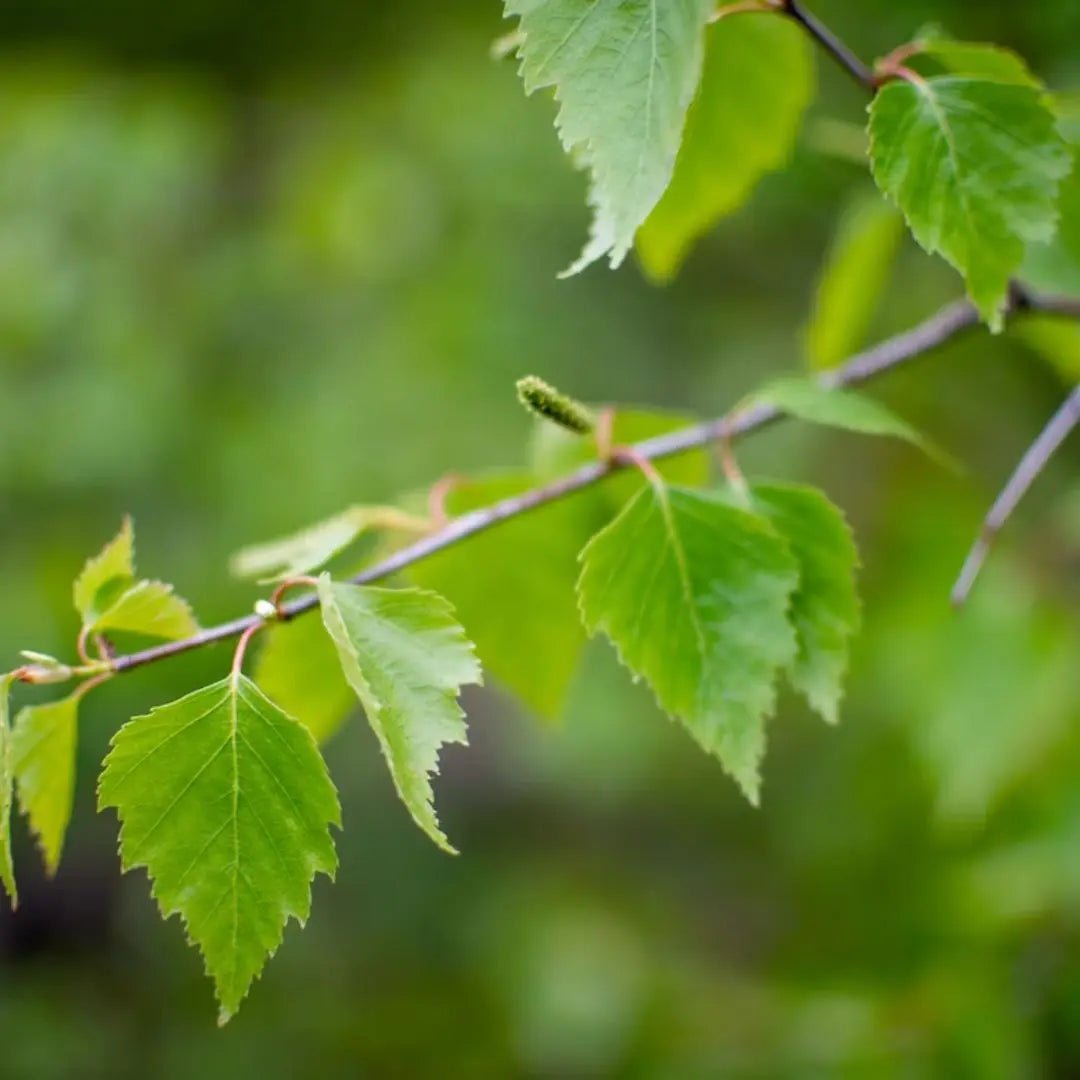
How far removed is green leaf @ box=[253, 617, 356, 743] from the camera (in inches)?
31.7

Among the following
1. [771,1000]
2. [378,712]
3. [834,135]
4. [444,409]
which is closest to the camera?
[378,712]

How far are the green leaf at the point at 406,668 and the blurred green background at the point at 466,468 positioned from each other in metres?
1.11

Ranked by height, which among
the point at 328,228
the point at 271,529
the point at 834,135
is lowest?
the point at 271,529

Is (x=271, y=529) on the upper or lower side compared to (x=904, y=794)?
upper

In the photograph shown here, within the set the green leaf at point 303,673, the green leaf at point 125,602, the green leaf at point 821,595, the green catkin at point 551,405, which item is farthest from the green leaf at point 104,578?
the green leaf at point 821,595

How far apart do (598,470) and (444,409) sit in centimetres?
184

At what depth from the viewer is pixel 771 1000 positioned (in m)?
2.08

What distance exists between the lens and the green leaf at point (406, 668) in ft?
1.86

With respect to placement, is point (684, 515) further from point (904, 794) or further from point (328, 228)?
point (328, 228)

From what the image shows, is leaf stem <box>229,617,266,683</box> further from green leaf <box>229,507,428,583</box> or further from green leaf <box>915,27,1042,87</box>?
green leaf <box>915,27,1042,87</box>

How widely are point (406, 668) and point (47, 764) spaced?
0.74ft

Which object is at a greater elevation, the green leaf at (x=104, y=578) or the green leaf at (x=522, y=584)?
the green leaf at (x=104, y=578)

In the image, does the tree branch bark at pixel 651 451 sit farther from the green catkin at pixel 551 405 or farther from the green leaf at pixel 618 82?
the green leaf at pixel 618 82

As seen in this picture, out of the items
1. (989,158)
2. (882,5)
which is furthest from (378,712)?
(882,5)
